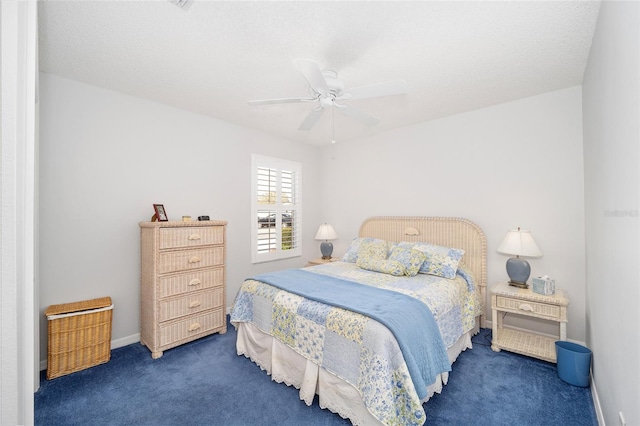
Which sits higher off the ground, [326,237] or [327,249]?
[326,237]

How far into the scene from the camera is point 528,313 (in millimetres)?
2705

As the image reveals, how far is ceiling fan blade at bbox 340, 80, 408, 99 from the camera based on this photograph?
2.08 meters

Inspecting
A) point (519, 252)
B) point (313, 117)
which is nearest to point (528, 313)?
point (519, 252)

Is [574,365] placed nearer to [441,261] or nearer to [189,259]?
[441,261]

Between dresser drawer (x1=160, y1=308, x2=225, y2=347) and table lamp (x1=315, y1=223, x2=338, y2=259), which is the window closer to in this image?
table lamp (x1=315, y1=223, x2=338, y2=259)

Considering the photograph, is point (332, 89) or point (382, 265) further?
point (382, 265)

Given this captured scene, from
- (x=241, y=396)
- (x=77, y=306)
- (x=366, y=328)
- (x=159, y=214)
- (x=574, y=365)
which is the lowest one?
(x=241, y=396)

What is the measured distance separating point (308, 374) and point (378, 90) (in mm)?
2212

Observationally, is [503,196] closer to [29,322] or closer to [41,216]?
[29,322]

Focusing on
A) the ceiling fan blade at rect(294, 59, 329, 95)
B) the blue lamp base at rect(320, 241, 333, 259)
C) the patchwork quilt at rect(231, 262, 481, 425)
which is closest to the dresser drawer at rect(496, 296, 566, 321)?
the patchwork quilt at rect(231, 262, 481, 425)

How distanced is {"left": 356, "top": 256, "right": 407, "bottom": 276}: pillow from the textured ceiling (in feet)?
6.03

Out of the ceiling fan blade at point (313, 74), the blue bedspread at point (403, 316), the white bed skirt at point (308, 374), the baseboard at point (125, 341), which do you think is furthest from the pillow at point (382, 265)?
the baseboard at point (125, 341)

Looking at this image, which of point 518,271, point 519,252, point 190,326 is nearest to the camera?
point 519,252

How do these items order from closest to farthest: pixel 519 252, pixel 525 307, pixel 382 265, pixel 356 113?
pixel 356 113, pixel 525 307, pixel 519 252, pixel 382 265
